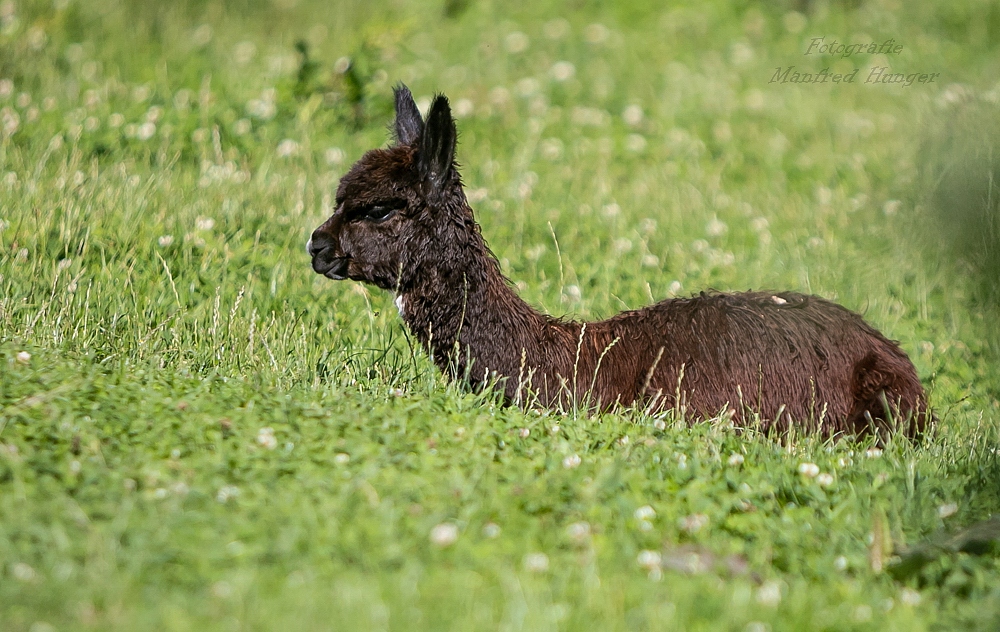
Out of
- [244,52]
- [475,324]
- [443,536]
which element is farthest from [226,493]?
[244,52]

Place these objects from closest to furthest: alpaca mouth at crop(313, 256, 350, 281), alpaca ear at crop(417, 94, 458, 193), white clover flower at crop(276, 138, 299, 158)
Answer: alpaca ear at crop(417, 94, 458, 193), alpaca mouth at crop(313, 256, 350, 281), white clover flower at crop(276, 138, 299, 158)

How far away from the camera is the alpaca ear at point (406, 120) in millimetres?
6266

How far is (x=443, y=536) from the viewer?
371 cm

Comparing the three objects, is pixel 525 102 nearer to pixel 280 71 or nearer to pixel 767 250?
pixel 280 71

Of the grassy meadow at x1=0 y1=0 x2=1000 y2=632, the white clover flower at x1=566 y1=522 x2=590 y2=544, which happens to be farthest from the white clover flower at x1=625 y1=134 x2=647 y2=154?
the white clover flower at x1=566 y1=522 x2=590 y2=544

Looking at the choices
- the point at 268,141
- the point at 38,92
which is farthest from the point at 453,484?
the point at 38,92

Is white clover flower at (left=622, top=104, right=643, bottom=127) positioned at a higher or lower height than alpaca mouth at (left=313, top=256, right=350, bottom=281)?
higher

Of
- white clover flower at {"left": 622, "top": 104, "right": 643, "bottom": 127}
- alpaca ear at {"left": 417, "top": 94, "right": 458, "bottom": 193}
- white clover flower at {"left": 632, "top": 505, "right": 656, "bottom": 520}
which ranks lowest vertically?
white clover flower at {"left": 632, "top": 505, "right": 656, "bottom": 520}

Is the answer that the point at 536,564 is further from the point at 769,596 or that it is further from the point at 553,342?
the point at 553,342

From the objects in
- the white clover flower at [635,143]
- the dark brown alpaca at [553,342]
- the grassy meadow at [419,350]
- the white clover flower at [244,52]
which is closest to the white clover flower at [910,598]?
the grassy meadow at [419,350]

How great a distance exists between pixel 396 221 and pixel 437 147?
438mm

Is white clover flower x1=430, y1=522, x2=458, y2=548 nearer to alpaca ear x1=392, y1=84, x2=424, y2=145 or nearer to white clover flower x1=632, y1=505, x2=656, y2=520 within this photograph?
white clover flower x1=632, y1=505, x2=656, y2=520

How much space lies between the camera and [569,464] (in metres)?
4.48

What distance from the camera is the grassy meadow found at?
3576 millimetres
